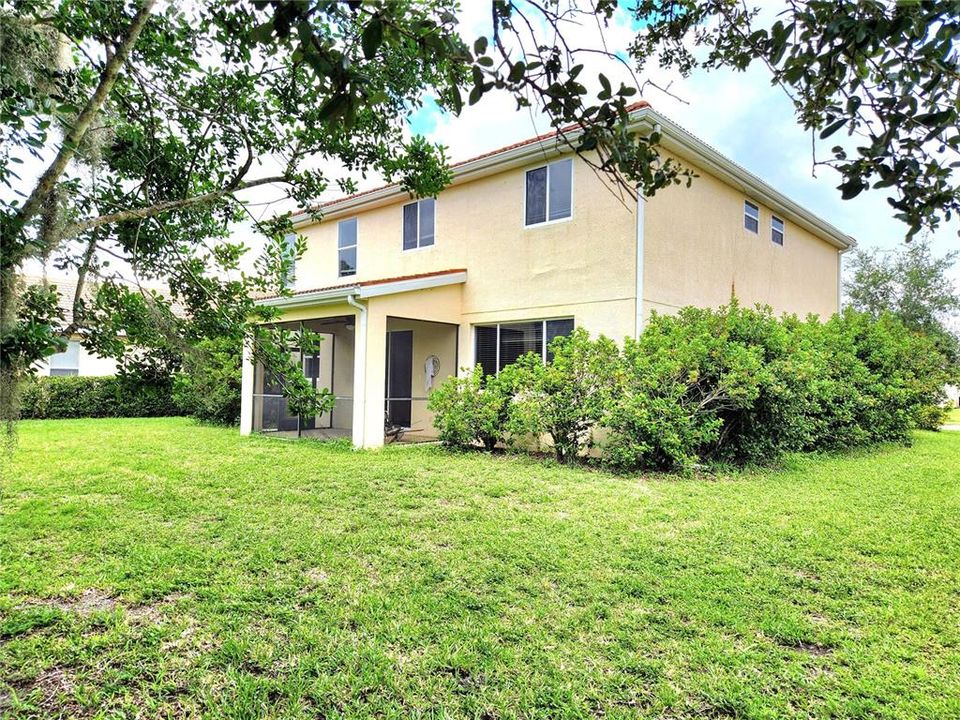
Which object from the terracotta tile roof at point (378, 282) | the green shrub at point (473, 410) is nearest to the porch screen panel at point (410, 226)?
the terracotta tile roof at point (378, 282)

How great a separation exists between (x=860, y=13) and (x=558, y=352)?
317 inches

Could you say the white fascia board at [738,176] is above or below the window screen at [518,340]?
above

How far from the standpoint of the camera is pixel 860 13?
76.8 inches

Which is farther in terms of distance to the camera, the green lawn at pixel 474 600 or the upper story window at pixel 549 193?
the upper story window at pixel 549 193

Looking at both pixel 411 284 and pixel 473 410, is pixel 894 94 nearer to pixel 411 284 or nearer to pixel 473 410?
pixel 473 410

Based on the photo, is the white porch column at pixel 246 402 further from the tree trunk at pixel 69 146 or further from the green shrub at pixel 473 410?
the tree trunk at pixel 69 146

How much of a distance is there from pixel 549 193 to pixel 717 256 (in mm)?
4335

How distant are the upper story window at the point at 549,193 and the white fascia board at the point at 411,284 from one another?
6.59ft

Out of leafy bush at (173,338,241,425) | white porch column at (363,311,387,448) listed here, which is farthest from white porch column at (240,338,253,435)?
white porch column at (363,311,387,448)

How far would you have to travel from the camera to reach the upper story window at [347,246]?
15391 millimetres

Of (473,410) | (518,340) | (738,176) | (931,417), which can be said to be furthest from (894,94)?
(931,417)

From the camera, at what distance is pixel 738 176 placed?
41.6 feet

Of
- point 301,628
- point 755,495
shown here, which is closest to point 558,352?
point 755,495

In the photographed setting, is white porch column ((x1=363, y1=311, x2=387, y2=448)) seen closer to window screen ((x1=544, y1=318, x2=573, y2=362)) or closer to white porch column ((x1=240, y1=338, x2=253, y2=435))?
window screen ((x1=544, y1=318, x2=573, y2=362))
